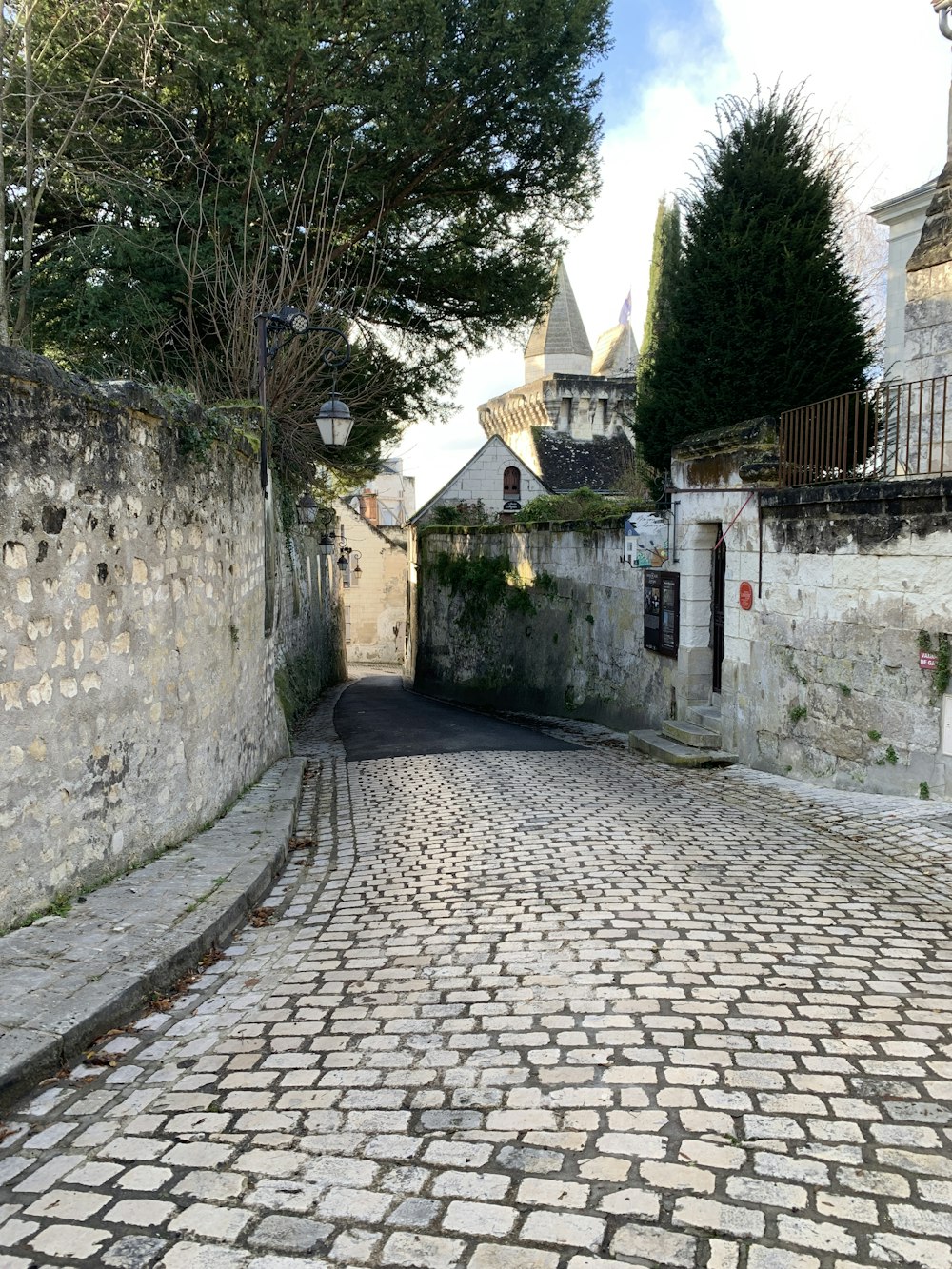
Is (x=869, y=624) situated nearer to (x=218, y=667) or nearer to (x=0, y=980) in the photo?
(x=218, y=667)

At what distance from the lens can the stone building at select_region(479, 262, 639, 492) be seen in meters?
40.5

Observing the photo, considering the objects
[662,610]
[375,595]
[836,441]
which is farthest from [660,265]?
[375,595]

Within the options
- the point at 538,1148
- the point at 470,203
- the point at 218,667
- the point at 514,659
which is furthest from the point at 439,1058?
the point at 514,659

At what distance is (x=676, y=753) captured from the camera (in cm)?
1068

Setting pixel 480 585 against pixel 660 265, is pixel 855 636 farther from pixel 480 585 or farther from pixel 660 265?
pixel 660 265

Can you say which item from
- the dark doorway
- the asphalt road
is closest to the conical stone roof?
the asphalt road

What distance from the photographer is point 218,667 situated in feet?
25.1

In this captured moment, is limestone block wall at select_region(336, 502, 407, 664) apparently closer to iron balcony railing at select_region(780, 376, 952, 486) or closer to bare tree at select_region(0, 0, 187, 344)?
bare tree at select_region(0, 0, 187, 344)

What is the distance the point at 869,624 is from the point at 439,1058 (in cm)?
607

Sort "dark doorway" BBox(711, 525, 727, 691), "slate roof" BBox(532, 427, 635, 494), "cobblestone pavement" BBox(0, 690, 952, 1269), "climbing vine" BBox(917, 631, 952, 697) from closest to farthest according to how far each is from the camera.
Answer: "cobblestone pavement" BBox(0, 690, 952, 1269) → "climbing vine" BBox(917, 631, 952, 697) → "dark doorway" BBox(711, 525, 727, 691) → "slate roof" BBox(532, 427, 635, 494)

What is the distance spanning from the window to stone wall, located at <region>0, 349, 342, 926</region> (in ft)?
19.7

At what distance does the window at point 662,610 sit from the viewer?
12.1 m

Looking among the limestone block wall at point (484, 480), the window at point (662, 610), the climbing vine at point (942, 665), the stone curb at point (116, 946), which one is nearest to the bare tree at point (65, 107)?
the stone curb at point (116, 946)

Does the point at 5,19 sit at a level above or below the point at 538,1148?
above
